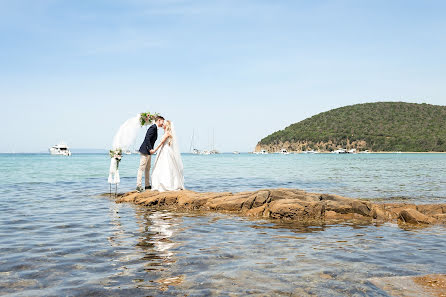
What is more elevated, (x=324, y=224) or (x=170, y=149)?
(x=170, y=149)

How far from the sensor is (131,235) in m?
8.66

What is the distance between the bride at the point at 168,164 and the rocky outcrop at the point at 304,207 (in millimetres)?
1785

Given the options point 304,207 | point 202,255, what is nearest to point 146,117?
point 304,207

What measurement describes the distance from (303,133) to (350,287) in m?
180

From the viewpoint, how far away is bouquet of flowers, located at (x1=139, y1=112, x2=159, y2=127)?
15578mm

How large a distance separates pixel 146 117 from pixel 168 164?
7.68 feet

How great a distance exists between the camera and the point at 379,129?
15100 centimetres

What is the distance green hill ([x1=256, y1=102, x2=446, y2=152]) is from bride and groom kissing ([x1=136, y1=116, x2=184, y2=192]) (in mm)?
138444

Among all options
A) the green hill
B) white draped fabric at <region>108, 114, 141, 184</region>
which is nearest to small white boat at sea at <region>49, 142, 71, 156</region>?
the green hill

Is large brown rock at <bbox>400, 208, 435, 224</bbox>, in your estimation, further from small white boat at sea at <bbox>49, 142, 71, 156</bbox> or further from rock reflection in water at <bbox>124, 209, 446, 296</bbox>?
small white boat at sea at <bbox>49, 142, 71, 156</bbox>

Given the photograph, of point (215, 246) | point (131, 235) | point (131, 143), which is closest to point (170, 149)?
point (131, 143)

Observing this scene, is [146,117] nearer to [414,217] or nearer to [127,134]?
[127,134]

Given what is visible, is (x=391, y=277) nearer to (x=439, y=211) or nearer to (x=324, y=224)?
(x=324, y=224)

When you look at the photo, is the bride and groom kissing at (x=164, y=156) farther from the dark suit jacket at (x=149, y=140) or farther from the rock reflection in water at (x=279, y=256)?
the rock reflection in water at (x=279, y=256)
